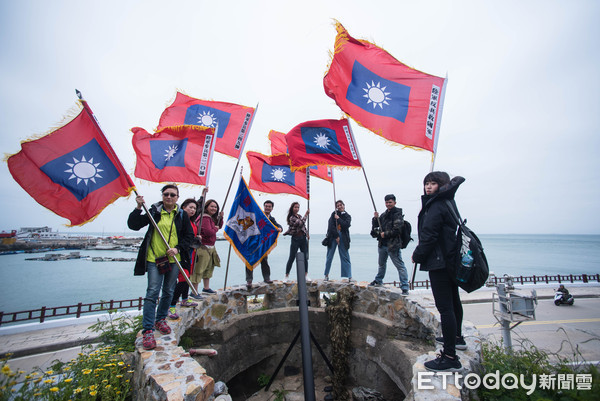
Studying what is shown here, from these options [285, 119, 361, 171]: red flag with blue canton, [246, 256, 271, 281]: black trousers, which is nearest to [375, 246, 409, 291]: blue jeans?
[285, 119, 361, 171]: red flag with blue canton

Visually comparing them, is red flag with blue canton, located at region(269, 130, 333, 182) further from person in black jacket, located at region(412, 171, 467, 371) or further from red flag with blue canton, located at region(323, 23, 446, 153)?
person in black jacket, located at region(412, 171, 467, 371)

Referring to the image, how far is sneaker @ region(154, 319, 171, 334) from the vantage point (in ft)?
11.1

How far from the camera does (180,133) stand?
201 inches

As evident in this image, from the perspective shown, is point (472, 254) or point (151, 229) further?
point (151, 229)

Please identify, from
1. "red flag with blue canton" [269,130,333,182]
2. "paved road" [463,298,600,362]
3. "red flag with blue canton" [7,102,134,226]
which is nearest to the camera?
"red flag with blue canton" [7,102,134,226]

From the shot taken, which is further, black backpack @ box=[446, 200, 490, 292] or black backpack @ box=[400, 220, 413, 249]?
black backpack @ box=[400, 220, 413, 249]

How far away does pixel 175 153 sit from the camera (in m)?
5.06

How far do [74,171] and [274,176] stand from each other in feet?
14.7

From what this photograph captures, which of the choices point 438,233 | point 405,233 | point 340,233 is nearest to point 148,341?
point 438,233

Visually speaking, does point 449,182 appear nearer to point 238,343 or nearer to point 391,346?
point 391,346

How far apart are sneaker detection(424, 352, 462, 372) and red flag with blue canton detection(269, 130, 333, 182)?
190 inches

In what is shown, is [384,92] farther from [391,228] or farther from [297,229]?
[297,229]

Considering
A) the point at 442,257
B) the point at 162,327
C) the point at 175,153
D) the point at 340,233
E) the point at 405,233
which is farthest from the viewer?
the point at 340,233

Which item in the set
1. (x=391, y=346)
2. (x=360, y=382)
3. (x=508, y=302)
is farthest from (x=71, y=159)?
(x=508, y=302)
